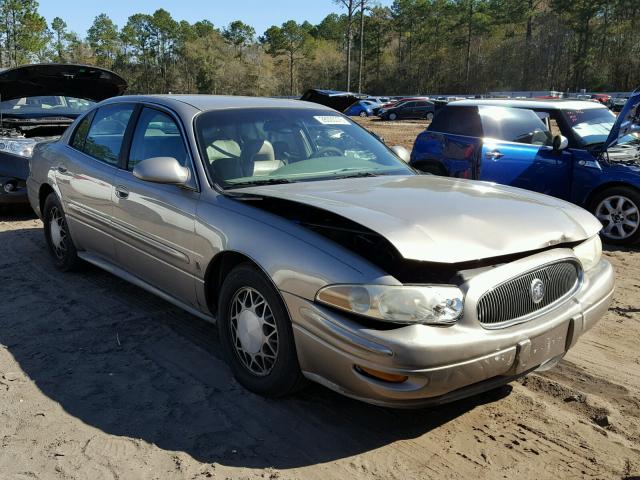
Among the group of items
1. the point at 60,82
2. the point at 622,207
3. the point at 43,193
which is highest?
the point at 60,82

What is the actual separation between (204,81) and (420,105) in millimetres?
47646

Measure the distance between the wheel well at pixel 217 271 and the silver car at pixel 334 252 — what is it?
0.04 ft

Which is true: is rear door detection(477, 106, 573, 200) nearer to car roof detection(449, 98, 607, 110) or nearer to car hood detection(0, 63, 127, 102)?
car roof detection(449, 98, 607, 110)

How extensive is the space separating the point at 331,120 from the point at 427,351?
2564 mm

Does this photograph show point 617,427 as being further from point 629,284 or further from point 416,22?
point 416,22

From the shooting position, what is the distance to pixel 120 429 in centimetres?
298

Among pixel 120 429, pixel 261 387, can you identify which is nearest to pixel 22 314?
pixel 120 429

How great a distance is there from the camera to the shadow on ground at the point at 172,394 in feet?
9.44

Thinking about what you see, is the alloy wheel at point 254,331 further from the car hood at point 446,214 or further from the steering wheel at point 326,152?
the steering wheel at point 326,152

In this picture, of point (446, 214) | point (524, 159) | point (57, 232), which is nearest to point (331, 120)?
point (446, 214)

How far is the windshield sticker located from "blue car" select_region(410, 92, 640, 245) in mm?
3390

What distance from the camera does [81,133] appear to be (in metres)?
5.30

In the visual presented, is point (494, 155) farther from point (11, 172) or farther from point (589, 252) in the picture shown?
point (11, 172)

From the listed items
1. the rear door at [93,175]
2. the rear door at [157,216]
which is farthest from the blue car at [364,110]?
the rear door at [157,216]
